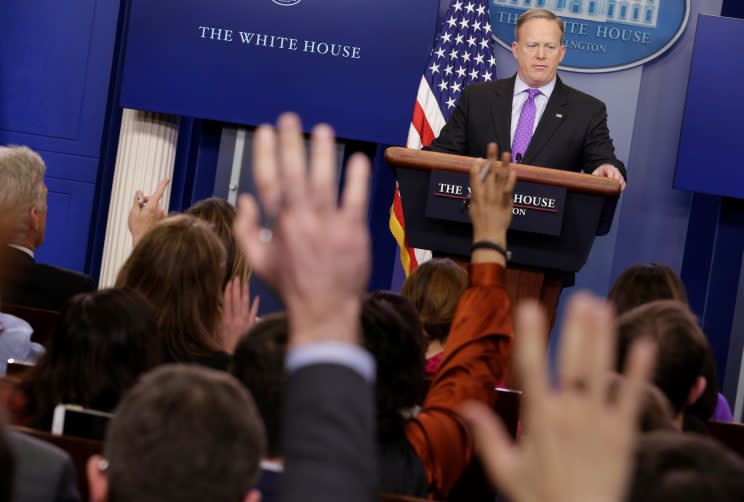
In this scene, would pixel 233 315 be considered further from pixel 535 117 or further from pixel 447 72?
pixel 447 72

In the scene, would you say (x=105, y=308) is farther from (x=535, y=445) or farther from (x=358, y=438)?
(x=535, y=445)

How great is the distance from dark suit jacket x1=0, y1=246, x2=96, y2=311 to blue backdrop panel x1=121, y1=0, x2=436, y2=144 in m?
2.85

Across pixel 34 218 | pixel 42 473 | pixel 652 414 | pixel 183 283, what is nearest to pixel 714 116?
pixel 34 218

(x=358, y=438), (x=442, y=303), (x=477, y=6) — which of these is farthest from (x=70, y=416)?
(x=477, y=6)

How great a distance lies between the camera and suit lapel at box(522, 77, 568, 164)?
4.78 metres

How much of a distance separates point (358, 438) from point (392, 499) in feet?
2.61

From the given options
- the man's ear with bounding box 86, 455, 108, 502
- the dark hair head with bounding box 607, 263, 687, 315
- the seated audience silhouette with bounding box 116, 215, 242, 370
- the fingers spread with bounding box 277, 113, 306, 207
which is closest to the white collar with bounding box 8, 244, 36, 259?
the seated audience silhouette with bounding box 116, 215, 242, 370

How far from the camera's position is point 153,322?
8.21ft

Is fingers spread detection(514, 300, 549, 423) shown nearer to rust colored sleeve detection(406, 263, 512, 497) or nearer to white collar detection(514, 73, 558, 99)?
rust colored sleeve detection(406, 263, 512, 497)

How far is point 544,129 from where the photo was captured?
481cm

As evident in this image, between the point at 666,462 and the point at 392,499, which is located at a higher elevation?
the point at 666,462

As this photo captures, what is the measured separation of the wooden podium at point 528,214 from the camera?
3.78 meters

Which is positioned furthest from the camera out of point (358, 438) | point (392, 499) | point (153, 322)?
point (153, 322)

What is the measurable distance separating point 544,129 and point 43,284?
2.17m
